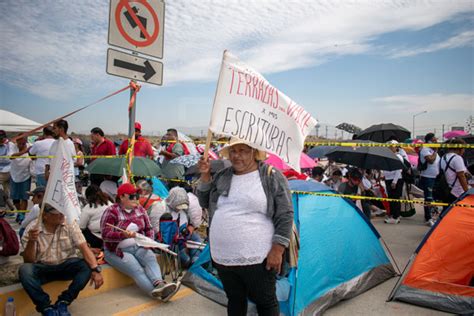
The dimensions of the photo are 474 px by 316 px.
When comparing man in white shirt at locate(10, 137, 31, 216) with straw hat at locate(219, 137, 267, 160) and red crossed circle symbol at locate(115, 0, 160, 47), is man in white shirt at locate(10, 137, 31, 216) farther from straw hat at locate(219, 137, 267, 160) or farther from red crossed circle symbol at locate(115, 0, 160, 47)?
straw hat at locate(219, 137, 267, 160)

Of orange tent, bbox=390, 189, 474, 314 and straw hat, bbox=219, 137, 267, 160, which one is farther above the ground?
straw hat, bbox=219, 137, 267, 160

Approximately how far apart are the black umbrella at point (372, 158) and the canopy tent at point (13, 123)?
1406cm

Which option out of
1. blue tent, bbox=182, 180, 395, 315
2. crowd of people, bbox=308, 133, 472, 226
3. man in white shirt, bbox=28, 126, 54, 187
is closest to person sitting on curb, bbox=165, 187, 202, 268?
blue tent, bbox=182, 180, 395, 315

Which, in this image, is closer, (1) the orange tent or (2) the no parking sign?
(1) the orange tent

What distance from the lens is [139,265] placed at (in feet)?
13.6

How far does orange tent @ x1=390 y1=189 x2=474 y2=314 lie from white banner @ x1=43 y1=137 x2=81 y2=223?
3.35m

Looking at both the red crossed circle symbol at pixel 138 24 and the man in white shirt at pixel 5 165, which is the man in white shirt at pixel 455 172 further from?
the man in white shirt at pixel 5 165

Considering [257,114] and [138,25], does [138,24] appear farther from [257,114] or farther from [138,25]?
[257,114]

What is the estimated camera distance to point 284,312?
11.6ft

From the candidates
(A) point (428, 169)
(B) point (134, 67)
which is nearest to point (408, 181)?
(A) point (428, 169)

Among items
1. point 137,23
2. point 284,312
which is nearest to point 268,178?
point 284,312

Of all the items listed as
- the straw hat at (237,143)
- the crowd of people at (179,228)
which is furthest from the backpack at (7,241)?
the straw hat at (237,143)

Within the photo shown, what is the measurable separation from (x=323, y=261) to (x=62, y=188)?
260 centimetres

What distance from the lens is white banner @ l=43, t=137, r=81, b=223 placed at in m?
3.08
